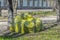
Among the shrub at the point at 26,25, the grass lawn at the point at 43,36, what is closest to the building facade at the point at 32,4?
the shrub at the point at 26,25

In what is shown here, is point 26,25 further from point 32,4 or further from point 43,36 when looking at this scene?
point 32,4

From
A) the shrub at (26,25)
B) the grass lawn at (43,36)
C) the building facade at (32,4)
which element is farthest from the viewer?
the building facade at (32,4)

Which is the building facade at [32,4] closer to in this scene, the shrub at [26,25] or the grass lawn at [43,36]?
the shrub at [26,25]

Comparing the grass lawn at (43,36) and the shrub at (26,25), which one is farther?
the shrub at (26,25)

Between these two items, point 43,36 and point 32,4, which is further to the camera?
point 32,4

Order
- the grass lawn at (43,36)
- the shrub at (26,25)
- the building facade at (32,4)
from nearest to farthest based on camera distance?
the grass lawn at (43,36) < the shrub at (26,25) < the building facade at (32,4)

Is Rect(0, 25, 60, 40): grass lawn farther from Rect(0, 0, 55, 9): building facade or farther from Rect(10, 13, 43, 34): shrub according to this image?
Rect(0, 0, 55, 9): building facade

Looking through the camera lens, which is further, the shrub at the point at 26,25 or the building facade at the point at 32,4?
the building facade at the point at 32,4

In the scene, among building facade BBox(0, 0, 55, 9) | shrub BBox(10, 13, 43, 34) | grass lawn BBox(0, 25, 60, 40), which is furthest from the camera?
building facade BBox(0, 0, 55, 9)

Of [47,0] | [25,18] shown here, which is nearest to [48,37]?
[25,18]

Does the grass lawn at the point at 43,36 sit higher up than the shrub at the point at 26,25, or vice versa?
the shrub at the point at 26,25

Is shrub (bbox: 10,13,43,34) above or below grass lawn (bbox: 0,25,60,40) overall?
above

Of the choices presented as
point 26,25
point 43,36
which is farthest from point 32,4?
point 43,36

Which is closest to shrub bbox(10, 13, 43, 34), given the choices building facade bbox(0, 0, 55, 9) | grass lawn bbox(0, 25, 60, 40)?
grass lawn bbox(0, 25, 60, 40)
